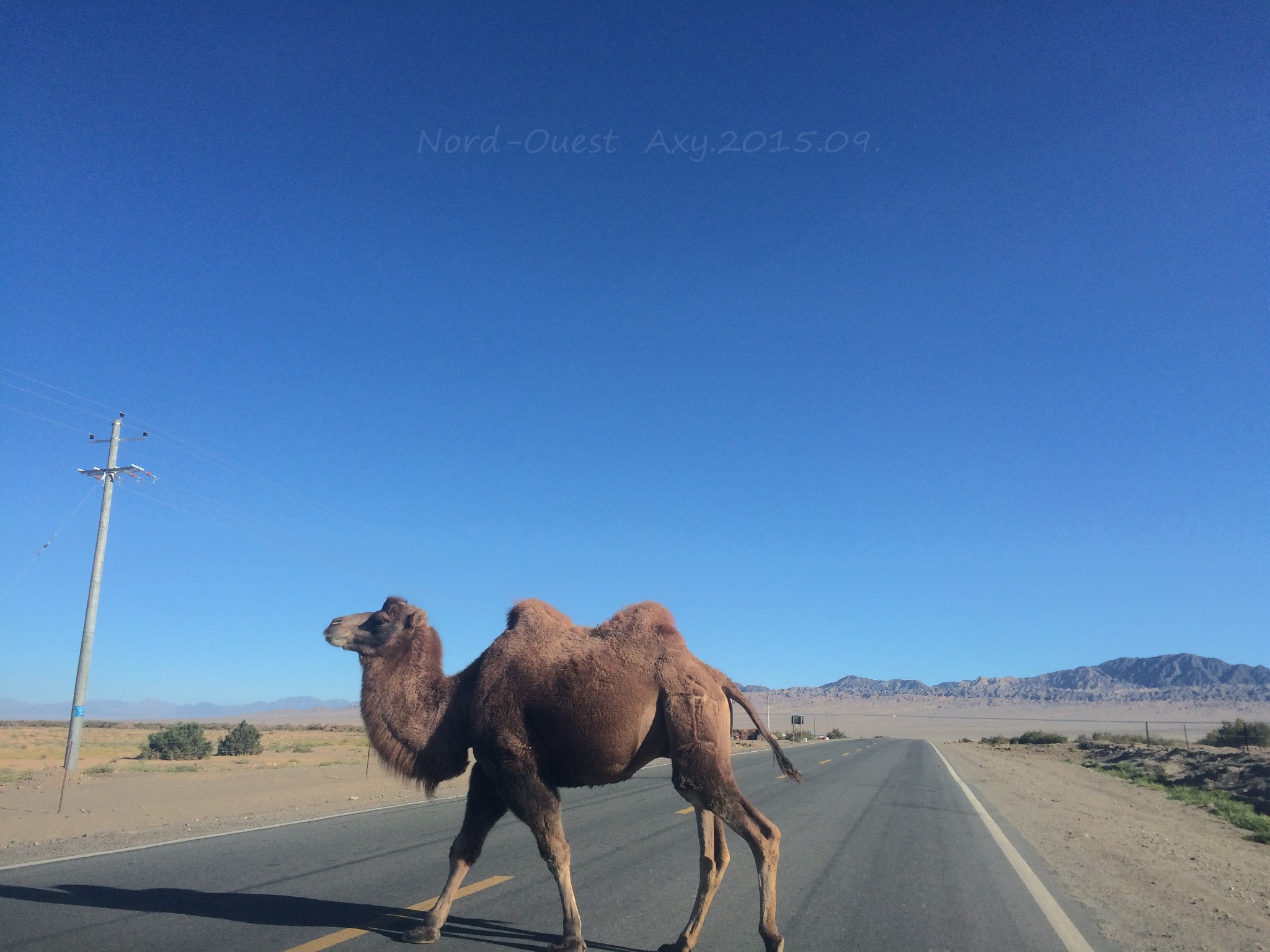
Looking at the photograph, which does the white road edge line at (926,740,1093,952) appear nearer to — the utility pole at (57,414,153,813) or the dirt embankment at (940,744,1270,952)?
the dirt embankment at (940,744,1270,952)

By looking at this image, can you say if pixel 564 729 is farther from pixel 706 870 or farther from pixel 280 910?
pixel 280 910

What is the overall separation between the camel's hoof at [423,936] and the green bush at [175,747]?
32679 mm

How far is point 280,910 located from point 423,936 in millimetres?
1918

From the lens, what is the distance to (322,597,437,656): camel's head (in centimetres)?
731

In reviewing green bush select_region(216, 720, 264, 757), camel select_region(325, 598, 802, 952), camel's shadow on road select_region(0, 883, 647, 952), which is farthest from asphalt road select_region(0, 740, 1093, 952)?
green bush select_region(216, 720, 264, 757)

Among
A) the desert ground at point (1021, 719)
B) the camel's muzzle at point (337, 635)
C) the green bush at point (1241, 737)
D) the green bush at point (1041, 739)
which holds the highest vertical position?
the camel's muzzle at point (337, 635)

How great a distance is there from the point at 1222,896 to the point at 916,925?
519 cm

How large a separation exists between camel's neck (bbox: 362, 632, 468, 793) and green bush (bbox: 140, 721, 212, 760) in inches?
1275

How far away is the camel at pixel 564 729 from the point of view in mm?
6152

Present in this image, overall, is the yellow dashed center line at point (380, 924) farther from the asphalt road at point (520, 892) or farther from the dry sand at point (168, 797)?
the dry sand at point (168, 797)

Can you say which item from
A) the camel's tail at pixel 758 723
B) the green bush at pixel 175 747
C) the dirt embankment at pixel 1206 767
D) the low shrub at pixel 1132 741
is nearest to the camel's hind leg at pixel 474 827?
the camel's tail at pixel 758 723

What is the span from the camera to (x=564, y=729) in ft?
20.7

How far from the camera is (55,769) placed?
969 inches

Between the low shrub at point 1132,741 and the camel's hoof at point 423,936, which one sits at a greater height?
the camel's hoof at point 423,936
